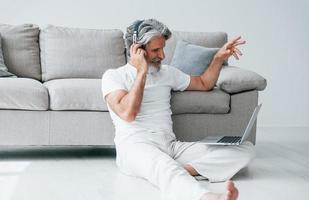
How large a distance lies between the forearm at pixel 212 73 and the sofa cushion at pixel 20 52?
1365 mm

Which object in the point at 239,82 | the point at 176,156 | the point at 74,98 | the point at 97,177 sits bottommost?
the point at 97,177

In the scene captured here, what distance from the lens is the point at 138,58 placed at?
3.12 metres

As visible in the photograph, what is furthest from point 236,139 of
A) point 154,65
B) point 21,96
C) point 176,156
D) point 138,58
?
point 21,96

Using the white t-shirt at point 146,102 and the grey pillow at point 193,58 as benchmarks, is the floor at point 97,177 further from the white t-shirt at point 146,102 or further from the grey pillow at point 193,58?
the grey pillow at point 193,58

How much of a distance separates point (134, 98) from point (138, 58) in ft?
0.75

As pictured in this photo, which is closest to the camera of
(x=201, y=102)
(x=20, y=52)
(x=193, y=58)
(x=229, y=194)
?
(x=229, y=194)

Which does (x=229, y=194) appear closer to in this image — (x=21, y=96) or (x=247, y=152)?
(x=247, y=152)

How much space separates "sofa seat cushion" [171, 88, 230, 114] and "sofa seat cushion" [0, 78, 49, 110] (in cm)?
81

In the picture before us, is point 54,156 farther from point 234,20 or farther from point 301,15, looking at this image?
point 301,15

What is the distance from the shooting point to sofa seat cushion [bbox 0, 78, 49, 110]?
3.55m

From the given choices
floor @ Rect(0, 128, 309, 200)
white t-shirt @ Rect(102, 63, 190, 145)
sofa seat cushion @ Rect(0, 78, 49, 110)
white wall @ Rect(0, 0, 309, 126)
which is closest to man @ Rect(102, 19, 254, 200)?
white t-shirt @ Rect(102, 63, 190, 145)

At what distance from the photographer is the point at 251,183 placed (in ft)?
10.2

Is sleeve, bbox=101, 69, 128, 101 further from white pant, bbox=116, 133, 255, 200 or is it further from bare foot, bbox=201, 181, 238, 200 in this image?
bare foot, bbox=201, 181, 238, 200

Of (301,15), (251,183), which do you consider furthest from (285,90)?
(251,183)
